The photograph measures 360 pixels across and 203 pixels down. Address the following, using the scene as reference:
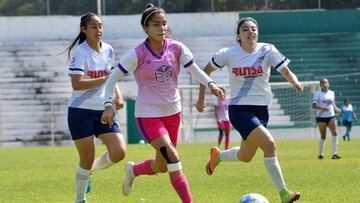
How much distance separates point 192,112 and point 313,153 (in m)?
17.4

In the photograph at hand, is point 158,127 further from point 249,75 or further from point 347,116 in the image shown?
point 347,116

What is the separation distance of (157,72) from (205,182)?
579 centimetres

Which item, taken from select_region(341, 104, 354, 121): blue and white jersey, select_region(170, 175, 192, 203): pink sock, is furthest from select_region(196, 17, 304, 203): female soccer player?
select_region(341, 104, 354, 121): blue and white jersey

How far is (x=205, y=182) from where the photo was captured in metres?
16.4

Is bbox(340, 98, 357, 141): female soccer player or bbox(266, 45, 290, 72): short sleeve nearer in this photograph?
bbox(266, 45, 290, 72): short sleeve

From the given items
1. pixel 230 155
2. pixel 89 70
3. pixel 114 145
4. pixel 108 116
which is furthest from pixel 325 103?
pixel 108 116

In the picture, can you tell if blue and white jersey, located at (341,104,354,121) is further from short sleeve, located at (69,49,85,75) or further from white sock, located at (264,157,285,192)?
short sleeve, located at (69,49,85,75)

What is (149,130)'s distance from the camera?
10.9 meters

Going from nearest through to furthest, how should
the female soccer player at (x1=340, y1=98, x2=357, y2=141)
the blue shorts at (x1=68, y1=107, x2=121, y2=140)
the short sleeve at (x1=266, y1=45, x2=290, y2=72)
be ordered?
the blue shorts at (x1=68, y1=107, x2=121, y2=140) → the short sleeve at (x1=266, y1=45, x2=290, y2=72) → the female soccer player at (x1=340, y1=98, x2=357, y2=141)

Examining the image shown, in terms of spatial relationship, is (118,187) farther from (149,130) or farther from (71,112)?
(149,130)

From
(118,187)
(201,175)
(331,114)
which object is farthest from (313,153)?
(118,187)

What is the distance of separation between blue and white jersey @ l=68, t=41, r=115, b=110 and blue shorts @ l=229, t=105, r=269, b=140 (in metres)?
1.72

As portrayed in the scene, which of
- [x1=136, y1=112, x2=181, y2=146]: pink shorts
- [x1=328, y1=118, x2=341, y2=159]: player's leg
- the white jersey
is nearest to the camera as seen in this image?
[x1=136, y1=112, x2=181, y2=146]: pink shorts

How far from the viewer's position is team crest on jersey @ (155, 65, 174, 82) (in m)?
10.9
